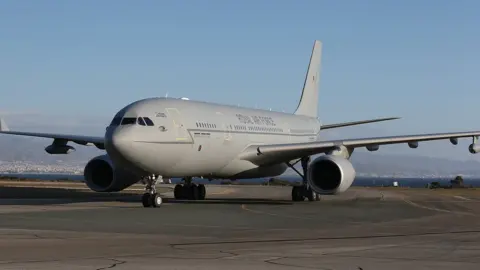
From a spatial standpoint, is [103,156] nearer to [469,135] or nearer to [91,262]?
[469,135]

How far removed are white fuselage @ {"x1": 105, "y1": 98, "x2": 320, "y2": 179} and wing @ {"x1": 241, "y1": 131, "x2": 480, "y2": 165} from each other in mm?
489

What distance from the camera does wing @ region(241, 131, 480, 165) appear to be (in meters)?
31.8

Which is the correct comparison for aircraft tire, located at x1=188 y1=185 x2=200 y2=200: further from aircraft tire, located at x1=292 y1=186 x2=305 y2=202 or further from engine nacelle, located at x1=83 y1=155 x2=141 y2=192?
aircraft tire, located at x1=292 y1=186 x2=305 y2=202

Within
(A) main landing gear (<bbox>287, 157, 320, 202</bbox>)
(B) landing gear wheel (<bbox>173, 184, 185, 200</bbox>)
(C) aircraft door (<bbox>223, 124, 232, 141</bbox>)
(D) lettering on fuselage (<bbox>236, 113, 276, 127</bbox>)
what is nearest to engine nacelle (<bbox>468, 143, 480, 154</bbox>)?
(A) main landing gear (<bbox>287, 157, 320, 202</bbox>)

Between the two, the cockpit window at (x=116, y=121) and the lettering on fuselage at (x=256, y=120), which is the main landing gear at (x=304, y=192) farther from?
the cockpit window at (x=116, y=121)

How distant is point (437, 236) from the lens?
16438mm

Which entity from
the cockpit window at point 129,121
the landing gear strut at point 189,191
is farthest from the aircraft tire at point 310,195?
the cockpit window at point 129,121

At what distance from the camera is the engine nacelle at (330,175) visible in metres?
29.5

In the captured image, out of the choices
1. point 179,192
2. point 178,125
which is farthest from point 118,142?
point 179,192

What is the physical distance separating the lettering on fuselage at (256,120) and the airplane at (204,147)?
0.06 ft

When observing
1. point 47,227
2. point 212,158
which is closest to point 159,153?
point 212,158

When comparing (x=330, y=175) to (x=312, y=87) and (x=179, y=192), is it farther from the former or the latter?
(x=312, y=87)

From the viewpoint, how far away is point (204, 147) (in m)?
29.4

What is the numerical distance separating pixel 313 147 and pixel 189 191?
639 centimetres
